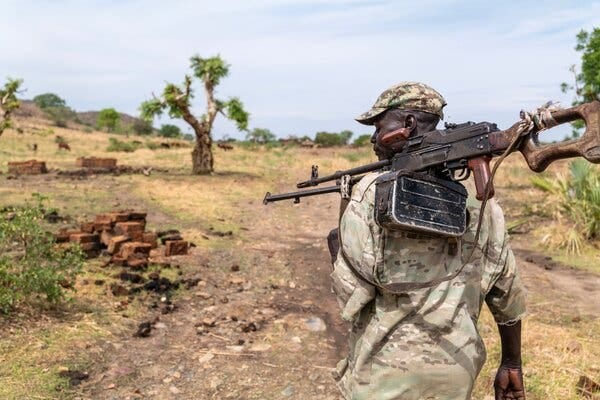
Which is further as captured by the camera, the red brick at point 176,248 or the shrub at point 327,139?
the shrub at point 327,139

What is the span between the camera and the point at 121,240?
262 inches

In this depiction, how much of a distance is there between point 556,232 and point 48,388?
7.36 m

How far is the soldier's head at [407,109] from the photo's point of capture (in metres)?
2.06

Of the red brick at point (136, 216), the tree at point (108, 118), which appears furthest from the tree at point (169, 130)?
the red brick at point (136, 216)

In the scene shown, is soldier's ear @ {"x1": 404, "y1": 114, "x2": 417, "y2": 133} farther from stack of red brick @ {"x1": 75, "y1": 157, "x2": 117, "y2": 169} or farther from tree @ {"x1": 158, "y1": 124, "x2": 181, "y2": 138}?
tree @ {"x1": 158, "y1": 124, "x2": 181, "y2": 138}

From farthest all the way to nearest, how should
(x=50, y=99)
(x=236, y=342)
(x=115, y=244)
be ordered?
(x=50, y=99)
(x=115, y=244)
(x=236, y=342)

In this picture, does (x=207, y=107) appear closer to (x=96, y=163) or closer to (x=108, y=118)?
(x=96, y=163)

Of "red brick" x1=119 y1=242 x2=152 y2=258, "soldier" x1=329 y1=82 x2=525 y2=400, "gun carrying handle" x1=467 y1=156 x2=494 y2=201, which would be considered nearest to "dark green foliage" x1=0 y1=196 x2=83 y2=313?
"red brick" x1=119 y1=242 x2=152 y2=258

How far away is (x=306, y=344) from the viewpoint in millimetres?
4770

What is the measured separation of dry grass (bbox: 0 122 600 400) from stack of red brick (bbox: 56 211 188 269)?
0.44 m

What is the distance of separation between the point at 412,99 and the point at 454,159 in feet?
0.85

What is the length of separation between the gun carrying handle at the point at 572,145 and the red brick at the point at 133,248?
532 centimetres

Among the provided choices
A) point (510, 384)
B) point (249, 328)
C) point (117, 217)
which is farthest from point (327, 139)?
point (510, 384)

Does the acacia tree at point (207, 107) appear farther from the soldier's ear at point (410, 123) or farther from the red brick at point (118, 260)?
the soldier's ear at point (410, 123)
